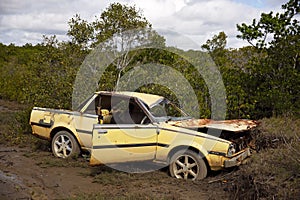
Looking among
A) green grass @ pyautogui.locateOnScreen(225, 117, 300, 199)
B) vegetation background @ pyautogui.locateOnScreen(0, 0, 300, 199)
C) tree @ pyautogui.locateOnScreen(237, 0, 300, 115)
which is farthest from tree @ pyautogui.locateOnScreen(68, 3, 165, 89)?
green grass @ pyautogui.locateOnScreen(225, 117, 300, 199)

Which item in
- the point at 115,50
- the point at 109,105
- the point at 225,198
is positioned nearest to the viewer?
the point at 225,198

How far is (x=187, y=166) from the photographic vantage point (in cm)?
677

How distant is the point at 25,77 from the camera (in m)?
10.8

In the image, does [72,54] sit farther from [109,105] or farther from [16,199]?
[16,199]

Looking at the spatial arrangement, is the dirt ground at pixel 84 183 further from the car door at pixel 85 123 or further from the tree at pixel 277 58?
the tree at pixel 277 58

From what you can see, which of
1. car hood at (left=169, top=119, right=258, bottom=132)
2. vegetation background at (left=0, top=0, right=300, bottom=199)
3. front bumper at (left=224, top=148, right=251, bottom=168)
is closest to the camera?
front bumper at (left=224, top=148, right=251, bottom=168)

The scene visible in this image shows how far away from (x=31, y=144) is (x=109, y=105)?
2.86 m

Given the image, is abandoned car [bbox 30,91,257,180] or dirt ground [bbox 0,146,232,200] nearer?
dirt ground [bbox 0,146,232,200]

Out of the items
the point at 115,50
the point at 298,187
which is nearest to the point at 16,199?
the point at 298,187

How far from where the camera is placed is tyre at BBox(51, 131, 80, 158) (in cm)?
803

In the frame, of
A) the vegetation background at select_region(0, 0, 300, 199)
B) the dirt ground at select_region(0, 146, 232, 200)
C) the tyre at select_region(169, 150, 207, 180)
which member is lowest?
the dirt ground at select_region(0, 146, 232, 200)

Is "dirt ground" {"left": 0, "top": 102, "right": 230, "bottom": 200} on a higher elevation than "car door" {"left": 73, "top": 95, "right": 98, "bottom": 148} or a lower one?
lower

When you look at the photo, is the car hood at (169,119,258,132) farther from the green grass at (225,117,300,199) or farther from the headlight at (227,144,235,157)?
the green grass at (225,117,300,199)

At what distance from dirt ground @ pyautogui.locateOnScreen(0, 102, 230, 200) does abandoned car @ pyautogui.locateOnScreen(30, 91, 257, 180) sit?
1.00 feet
